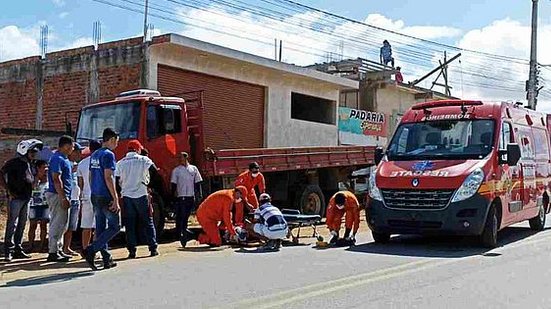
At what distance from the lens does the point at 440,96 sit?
119 feet

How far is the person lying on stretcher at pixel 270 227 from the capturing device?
39.3 feet

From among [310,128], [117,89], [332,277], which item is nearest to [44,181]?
[332,277]

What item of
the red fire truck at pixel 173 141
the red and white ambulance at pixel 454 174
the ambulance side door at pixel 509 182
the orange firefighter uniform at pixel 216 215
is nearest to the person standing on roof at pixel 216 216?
the orange firefighter uniform at pixel 216 215

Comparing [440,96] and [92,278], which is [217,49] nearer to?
[92,278]

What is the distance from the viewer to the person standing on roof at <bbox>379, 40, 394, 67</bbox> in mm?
35219

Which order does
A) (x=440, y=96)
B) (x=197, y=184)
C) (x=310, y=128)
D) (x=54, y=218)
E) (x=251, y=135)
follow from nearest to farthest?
(x=54, y=218)
(x=197, y=184)
(x=251, y=135)
(x=310, y=128)
(x=440, y=96)

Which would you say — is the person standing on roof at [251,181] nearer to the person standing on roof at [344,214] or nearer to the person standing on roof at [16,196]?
the person standing on roof at [344,214]

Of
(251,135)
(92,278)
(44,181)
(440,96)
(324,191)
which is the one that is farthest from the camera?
(440,96)

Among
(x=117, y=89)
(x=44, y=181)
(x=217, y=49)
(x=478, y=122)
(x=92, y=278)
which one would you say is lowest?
(x=92, y=278)

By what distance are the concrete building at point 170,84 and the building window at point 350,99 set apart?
24.5 ft

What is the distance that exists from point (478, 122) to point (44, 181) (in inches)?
290

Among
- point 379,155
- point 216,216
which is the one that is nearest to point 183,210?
point 216,216

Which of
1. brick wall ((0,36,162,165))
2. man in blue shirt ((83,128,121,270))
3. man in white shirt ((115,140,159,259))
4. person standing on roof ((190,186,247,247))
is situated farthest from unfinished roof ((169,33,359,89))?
man in blue shirt ((83,128,121,270))

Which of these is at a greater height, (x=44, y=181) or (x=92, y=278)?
(x=44, y=181)
